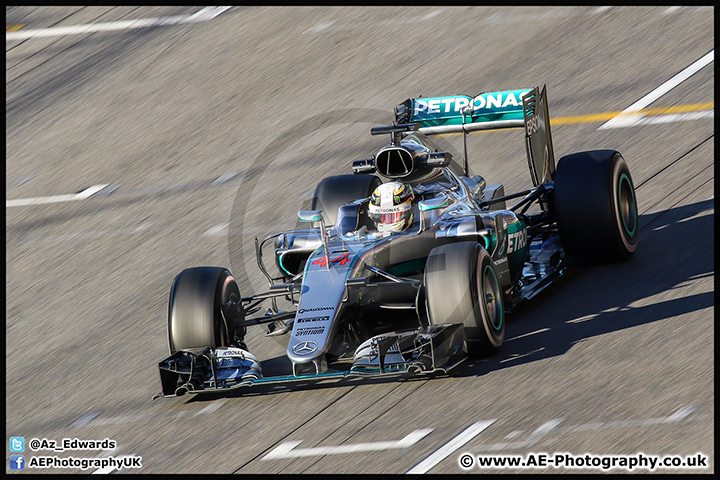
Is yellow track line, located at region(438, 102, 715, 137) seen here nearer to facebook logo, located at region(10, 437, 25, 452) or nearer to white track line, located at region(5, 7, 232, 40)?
white track line, located at region(5, 7, 232, 40)

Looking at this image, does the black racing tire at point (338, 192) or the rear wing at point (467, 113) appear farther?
the black racing tire at point (338, 192)

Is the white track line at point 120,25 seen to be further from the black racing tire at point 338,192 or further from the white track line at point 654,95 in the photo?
the black racing tire at point 338,192

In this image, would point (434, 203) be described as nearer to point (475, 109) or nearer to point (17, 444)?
point (475, 109)

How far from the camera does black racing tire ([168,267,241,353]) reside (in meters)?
9.66

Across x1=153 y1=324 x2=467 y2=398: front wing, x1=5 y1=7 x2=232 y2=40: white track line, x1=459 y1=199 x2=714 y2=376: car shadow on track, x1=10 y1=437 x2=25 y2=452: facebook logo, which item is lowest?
x1=10 y1=437 x2=25 y2=452: facebook logo

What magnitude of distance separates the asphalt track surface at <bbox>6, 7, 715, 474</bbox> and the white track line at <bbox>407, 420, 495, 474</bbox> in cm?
4

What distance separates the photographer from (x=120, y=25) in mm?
21672

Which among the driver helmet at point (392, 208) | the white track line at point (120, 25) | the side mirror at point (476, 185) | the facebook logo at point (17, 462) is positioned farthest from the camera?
Result: the white track line at point (120, 25)

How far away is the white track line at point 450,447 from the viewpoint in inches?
299

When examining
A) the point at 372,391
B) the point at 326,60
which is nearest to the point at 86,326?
the point at 372,391

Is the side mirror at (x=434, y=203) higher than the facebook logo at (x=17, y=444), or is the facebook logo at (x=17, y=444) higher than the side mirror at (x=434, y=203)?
the side mirror at (x=434, y=203)

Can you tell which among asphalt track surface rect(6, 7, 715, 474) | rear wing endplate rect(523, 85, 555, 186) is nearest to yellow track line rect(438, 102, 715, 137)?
asphalt track surface rect(6, 7, 715, 474)

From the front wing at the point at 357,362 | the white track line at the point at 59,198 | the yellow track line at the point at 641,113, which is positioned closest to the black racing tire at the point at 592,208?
the front wing at the point at 357,362

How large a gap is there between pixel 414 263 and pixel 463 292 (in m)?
1.26
